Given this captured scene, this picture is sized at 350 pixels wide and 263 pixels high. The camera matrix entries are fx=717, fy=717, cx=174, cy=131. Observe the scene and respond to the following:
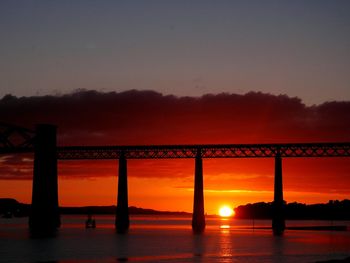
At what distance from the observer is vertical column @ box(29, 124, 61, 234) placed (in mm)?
113125

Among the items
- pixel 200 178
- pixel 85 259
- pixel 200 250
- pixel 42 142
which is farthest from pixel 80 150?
pixel 85 259

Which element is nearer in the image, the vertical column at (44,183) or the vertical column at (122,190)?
the vertical column at (44,183)

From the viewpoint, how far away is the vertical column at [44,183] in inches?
4454

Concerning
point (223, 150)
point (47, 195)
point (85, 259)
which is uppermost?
point (223, 150)

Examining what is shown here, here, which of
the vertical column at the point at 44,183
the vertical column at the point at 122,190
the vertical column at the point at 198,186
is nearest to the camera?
the vertical column at the point at 44,183

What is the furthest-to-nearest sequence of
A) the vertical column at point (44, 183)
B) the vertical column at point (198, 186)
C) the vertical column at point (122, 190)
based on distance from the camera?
the vertical column at point (122, 190) → the vertical column at point (198, 186) → the vertical column at point (44, 183)

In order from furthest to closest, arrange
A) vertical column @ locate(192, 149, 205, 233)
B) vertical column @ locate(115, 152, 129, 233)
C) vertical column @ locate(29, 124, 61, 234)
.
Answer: vertical column @ locate(115, 152, 129, 233) → vertical column @ locate(192, 149, 205, 233) → vertical column @ locate(29, 124, 61, 234)

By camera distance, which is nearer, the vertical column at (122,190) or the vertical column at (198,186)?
the vertical column at (198,186)

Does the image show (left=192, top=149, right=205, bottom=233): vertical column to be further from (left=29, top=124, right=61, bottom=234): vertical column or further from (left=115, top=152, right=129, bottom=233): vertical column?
(left=29, top=124, right=61, bottom=234): vertical column

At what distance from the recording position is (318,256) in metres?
70.2

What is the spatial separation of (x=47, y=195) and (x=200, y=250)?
3981 cm

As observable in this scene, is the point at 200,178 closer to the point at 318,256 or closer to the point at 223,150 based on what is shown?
the point at 223,150

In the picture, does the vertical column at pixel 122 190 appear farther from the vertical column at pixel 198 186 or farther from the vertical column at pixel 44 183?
the vertical column at pixel 198 186

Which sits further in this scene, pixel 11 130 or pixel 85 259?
pixel 11 130
